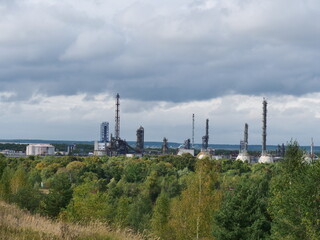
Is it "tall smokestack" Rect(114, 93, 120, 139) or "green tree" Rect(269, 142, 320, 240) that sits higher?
"tall smokestack" Rect(114, 93, 120, 139)

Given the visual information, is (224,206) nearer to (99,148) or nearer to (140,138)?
(140,138)

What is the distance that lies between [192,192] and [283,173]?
6.90 meters

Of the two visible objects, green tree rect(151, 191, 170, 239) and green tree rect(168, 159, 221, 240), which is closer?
green tree rect(168, 159, 221, 240)

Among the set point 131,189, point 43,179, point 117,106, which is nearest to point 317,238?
point 131,189

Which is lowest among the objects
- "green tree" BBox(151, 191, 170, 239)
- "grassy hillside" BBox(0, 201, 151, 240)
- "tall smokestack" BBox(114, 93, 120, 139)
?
"green tree" BBox(151, 191, 170, 239)

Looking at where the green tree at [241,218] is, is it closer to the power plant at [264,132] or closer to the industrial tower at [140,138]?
the power plant at [264,132]

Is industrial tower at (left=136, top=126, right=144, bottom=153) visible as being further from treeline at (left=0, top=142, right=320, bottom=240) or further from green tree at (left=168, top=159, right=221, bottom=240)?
green tree at (left=168, top=159, right=221, bottom=240)

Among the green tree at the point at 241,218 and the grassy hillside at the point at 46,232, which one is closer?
the grassy hillside at the point at 46,232

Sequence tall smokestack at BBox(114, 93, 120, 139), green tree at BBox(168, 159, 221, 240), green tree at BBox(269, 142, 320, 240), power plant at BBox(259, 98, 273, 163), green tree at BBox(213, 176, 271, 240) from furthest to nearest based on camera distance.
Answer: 1. tall smokestack at BBox(114, 93, 120, 139)
2. power plant at BBox(259, 98, 273, 163)
3. green tree at BBox(168, 159, 221, 240)
4. green tree at BBox(213, 176, 271, 240)
5. green tree at BBox(269, 142, 320, 240)

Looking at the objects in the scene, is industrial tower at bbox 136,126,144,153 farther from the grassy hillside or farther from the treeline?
the grassy hillside

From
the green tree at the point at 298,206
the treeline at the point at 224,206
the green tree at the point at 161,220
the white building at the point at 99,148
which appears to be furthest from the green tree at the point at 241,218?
the white building at the point at 99,148

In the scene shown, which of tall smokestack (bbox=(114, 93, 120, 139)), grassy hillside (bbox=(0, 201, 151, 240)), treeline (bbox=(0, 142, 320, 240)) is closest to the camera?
grassy hillside (bbox=(0, 201, 151, 240))

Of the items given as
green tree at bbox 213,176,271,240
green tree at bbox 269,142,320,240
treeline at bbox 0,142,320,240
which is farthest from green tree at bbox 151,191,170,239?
green tree at bbox 269,142,320,240

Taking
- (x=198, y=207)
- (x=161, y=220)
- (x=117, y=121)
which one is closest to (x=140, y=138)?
(x=117, y=121)
